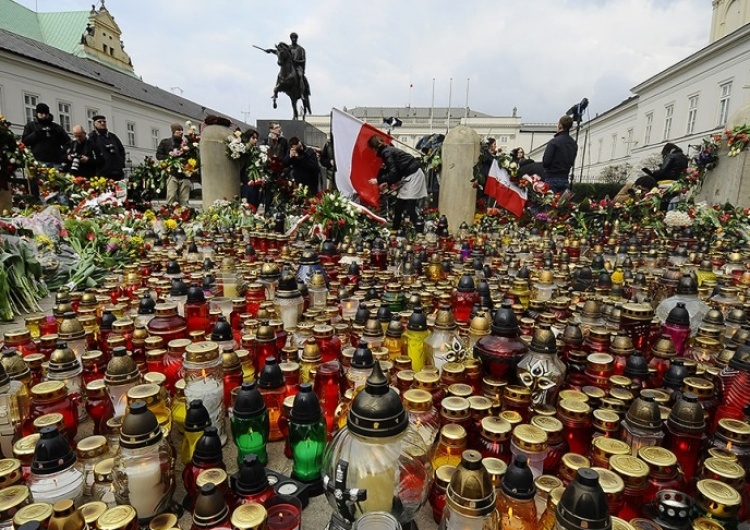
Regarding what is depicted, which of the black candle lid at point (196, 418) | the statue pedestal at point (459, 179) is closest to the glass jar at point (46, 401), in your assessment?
the black candle lid at point (196, 418)

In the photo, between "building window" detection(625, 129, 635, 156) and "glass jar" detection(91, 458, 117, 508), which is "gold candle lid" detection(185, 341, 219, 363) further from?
"building window" detection(625, 129, 635, 156)

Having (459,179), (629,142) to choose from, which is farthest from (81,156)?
(629,142)

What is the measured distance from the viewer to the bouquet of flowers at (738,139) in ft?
23.8

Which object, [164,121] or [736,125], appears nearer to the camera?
[736,125]

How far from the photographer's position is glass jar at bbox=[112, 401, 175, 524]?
1.33 metres

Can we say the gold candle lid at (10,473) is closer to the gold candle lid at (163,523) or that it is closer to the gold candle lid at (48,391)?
the gold candle lid at (48,391)

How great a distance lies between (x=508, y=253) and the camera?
4840 millimetres

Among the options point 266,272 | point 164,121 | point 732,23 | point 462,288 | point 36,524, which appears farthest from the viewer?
point 164,121

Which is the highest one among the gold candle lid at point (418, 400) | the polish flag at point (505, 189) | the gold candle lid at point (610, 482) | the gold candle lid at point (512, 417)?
the polish flag at point (505, 189)

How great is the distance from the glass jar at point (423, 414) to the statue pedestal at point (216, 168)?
8.89 metres

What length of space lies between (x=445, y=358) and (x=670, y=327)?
1282mm

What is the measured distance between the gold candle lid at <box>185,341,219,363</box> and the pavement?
418 millimetres

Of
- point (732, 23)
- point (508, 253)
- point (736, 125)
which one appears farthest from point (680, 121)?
point (508, 253)

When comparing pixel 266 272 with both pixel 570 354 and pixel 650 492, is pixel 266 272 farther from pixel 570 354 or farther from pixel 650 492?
pixel 650 492
